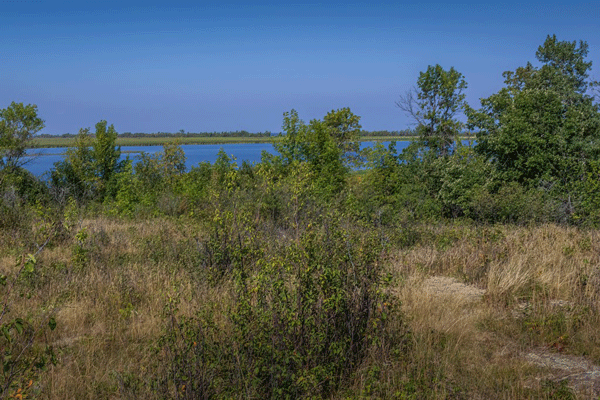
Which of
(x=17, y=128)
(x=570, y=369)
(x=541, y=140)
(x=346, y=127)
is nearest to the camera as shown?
(x=570, y=369)

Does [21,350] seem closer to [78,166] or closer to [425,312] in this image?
[425,312]

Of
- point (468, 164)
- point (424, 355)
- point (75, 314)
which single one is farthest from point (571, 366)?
point (468, 164)

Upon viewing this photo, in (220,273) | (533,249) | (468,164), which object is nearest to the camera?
(220,273)

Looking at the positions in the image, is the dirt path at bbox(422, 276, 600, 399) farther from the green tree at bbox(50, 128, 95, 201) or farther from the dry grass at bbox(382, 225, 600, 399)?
the green tree at bbox(50, 128, 95, 201)

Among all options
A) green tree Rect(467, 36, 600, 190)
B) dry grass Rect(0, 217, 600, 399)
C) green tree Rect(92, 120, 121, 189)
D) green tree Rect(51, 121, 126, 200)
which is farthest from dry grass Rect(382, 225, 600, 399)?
green tree Rect(92, 120, 121, 189)

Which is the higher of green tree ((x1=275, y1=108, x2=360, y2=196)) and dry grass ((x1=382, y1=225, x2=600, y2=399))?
green tree ((x1=275, y1=108, x2=360, y2=196))

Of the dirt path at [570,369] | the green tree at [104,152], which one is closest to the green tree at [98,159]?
the green tree at [104,152]

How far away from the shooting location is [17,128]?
1534 inches

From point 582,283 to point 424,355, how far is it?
3.34 meters

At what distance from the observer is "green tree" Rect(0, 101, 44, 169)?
121ft

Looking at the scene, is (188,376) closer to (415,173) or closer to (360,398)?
(360,398)

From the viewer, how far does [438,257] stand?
8664 millimetres

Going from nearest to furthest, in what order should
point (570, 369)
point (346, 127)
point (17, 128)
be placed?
point (570, 369) → point (17, 128) → point (346, 127)

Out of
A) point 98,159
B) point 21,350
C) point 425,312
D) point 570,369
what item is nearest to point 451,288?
point 425,312
